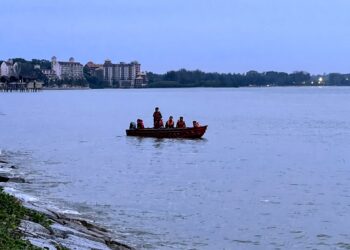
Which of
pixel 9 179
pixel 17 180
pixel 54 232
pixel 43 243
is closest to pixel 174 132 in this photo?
pixel 17 180

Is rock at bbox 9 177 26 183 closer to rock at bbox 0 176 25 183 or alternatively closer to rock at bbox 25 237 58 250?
rock at bbox 0 176 25 183

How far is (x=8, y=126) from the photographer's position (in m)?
66.8

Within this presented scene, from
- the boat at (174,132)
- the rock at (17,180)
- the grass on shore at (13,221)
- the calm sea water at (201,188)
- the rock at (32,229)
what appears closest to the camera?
the grass on shore at (13,221)

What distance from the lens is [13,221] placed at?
11805 mm

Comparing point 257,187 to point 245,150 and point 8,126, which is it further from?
point 8,126

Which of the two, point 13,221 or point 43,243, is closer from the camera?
point 43,243

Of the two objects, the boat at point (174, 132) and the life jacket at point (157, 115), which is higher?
the life jacket at point (157, 115)

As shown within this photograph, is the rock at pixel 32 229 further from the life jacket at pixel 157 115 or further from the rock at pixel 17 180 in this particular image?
the life jacket at pixel 157 115

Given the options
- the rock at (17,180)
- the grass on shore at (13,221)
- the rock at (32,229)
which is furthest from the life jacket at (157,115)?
the rock at (32,229)

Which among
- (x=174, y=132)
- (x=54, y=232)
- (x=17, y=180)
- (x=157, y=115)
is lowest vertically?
(x=17, y=180)

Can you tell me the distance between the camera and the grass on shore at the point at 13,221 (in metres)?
9.94

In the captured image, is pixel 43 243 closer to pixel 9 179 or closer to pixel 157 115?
pixel 9 179

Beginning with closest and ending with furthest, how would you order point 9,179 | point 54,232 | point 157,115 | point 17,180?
point 54,232 < point 9,179 < point 17,180 < point 157,115

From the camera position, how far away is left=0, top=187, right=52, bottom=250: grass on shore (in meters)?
9.94
